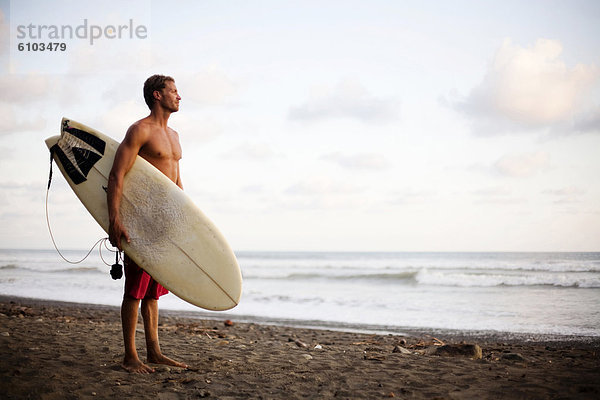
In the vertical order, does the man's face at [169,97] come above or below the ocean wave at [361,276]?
above

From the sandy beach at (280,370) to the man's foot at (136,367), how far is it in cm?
5

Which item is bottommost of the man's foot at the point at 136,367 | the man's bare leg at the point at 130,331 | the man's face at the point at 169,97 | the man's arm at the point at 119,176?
the man's foot at the point at 136,367

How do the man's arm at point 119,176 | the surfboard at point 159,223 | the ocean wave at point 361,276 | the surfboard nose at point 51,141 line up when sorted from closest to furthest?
the man's arm at point 119,176, the surfboard at point 159,223, the surfboard nose at point 51,141, the ocean wave at point 361,276

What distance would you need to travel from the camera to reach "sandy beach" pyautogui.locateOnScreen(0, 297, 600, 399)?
7.95 feet

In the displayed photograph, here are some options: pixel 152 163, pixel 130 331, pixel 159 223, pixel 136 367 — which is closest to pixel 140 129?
pixel 152 163

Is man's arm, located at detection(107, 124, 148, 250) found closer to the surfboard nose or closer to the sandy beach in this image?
the surfboard nose

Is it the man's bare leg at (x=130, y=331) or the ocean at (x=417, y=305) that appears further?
the ocean at (x=417, y=305)

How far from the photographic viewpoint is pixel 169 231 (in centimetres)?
299

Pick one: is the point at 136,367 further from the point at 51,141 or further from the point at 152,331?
the point at 51,141

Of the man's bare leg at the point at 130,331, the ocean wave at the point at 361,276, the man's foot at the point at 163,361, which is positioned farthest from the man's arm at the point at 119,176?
the ocean wave at the point at 361,276

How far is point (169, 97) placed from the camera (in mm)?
3008

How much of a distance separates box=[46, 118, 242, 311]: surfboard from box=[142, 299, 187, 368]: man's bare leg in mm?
214

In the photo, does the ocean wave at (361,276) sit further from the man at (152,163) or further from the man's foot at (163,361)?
the man at (152,163)

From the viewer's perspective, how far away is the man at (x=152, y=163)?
279 cm
